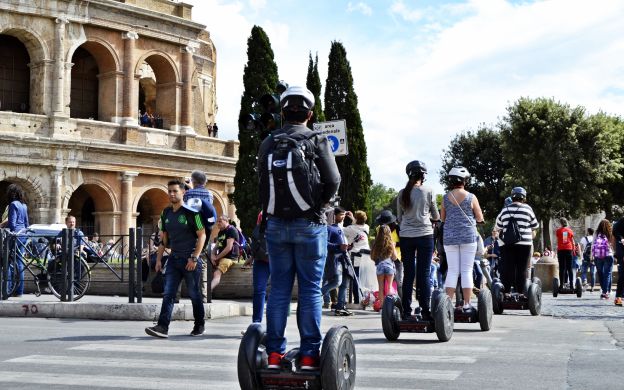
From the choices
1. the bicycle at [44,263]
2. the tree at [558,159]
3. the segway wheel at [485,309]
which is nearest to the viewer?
the segway wheel at [485,309]

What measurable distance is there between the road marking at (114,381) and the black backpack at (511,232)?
21.7 feet

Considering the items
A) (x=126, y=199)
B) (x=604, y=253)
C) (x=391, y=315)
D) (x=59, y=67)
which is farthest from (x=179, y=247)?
(x=126, y=199)

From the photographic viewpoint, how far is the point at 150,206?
121 ft

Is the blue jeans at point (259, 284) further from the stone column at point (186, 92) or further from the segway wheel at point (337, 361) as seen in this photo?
the stone column at point (186, 92)

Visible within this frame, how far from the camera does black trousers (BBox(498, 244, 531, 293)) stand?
12266 millimetres

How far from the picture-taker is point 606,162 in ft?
163

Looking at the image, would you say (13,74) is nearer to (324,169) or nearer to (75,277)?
(75,277)

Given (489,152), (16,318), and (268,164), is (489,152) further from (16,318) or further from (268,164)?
(268,164)

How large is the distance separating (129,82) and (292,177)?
29.7 meters

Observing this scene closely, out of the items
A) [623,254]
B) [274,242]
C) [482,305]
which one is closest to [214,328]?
[482,305]

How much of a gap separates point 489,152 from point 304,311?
58.2m

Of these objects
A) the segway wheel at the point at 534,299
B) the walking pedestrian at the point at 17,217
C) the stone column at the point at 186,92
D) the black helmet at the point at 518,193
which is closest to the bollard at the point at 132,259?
the walking pedestrian at the point at 17,217

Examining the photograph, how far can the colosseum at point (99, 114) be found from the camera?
31016 millimetres

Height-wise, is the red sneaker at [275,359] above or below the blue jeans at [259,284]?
below
